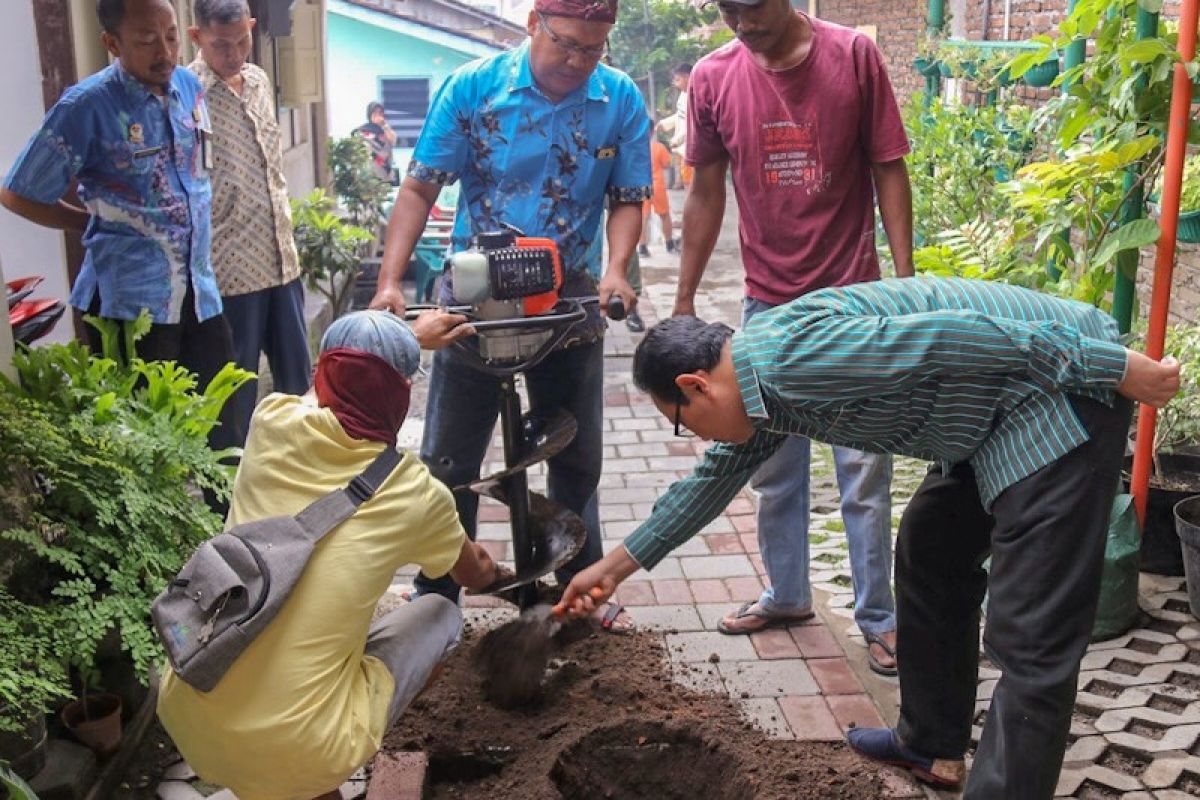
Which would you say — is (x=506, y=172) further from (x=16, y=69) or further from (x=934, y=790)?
(x=16, y=69)

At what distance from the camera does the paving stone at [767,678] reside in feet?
13.3

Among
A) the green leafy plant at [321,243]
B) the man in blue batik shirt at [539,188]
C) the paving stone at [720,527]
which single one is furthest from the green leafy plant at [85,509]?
the green leafy plant at [321,243]

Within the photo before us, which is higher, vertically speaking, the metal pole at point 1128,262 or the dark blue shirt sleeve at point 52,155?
the dark blue shirt sleeve at point 52,155

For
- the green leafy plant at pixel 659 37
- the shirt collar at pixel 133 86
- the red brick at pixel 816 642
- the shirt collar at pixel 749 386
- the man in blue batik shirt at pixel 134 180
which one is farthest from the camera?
the green leafy plant at pixel 659 37

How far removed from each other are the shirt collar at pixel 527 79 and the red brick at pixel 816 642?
2.03 metres

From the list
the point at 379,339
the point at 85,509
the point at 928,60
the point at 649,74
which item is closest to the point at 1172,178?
the point at 379,339

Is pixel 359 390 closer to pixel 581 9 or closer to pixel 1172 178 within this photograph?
pixel 581 9

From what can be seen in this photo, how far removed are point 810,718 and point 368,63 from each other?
61.3ft

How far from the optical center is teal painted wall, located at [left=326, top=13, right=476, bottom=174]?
20438 mm

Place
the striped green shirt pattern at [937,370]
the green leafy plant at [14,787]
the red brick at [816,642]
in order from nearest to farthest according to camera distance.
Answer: the green leafy plant at [14,787] < the striped green shirt pattern at [937,370] < the red brick at [816,642]

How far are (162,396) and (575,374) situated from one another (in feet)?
4.50

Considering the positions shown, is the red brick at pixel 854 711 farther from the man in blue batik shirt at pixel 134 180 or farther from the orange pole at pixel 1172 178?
the man in blue batik shirt at pixel 134 180

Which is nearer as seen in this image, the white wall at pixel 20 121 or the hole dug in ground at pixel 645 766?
the hole dug in ground at pixel 645 766

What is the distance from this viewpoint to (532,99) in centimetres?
411
